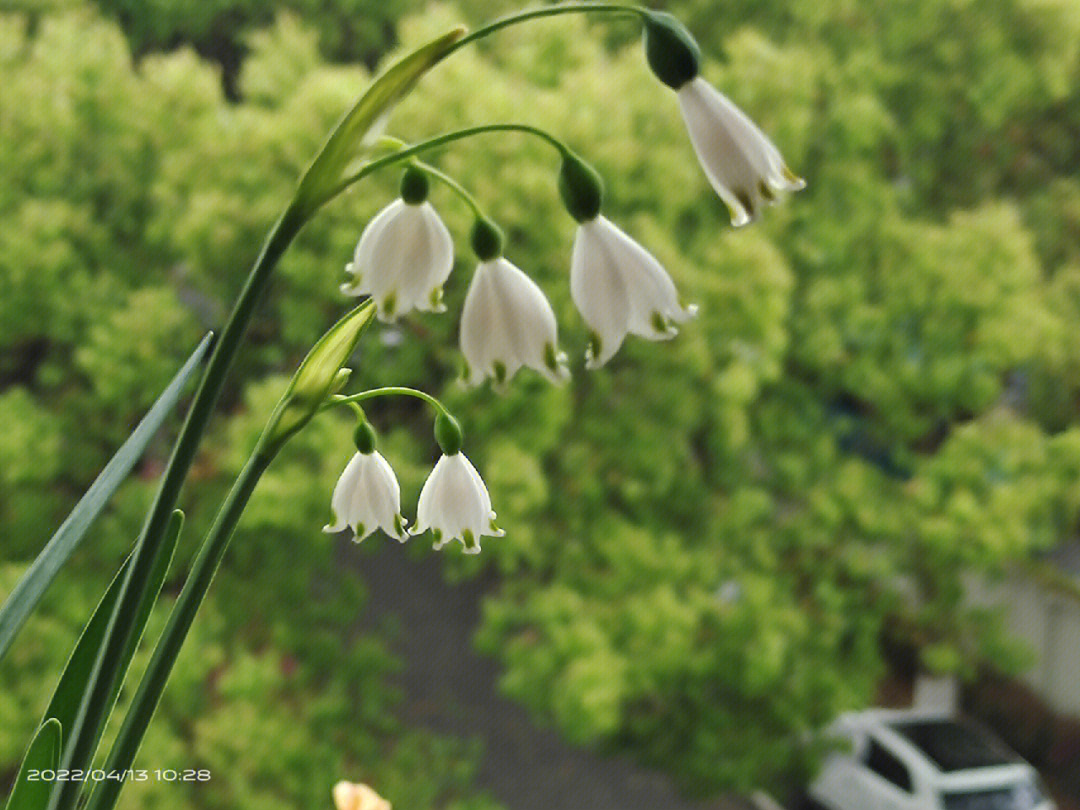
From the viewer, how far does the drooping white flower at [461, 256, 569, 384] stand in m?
0.27

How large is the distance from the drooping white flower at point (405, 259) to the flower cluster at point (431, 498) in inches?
1.9

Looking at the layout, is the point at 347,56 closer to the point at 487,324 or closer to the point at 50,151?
the point at 50,151

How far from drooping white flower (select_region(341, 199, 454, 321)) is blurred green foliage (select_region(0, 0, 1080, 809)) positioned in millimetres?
1190

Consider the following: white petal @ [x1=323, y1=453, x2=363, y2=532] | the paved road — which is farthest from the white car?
white petal @ [x1=323, y1=453, x2=363, y2=532]

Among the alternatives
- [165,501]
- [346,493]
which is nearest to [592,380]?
[346,493]

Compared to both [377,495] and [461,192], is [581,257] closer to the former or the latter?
[461,192]

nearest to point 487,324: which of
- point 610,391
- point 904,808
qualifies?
point 610,391

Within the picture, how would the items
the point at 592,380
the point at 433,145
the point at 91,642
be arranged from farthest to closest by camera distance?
the point at 592,380 < the point at 91,642 < the point at 433,145

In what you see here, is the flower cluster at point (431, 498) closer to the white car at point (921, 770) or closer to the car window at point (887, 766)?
the white car at point (921, 770)

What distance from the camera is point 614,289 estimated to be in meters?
0.27

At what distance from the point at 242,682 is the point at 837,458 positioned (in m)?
0.99

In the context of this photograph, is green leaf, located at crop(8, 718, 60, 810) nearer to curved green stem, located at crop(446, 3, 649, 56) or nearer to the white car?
curved green stem, located at crop(446, 3, 649, 56)

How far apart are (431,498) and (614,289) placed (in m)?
0.11

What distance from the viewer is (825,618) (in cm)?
186
